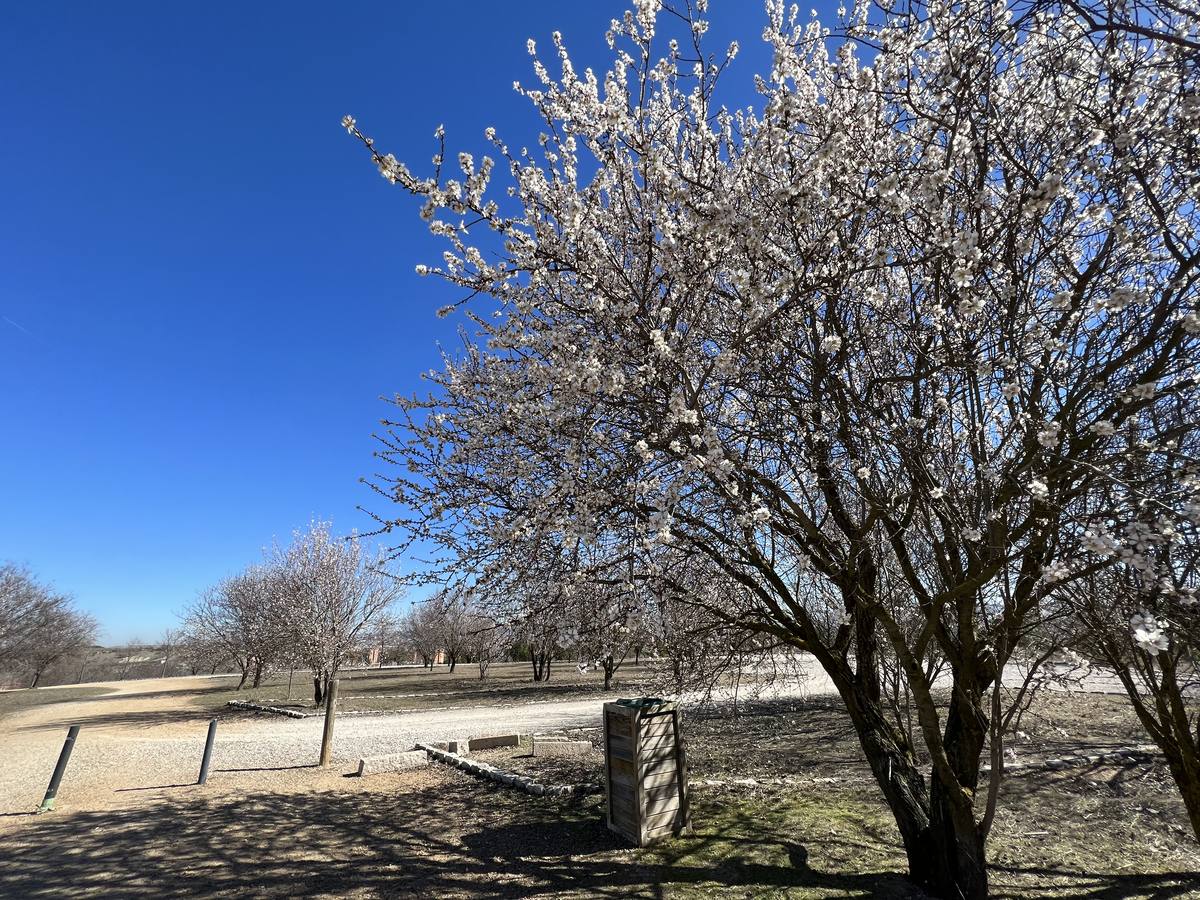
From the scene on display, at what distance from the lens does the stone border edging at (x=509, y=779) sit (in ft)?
26.1

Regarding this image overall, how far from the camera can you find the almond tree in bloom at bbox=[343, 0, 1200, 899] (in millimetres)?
3391

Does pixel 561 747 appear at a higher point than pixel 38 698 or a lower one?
higher

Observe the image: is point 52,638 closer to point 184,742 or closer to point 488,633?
point 184,742

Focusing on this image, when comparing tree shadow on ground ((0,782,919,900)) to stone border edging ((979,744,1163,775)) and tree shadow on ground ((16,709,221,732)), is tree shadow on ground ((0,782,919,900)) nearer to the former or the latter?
stone border edging ((979,744,1163,775))

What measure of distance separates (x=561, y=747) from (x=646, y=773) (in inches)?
236

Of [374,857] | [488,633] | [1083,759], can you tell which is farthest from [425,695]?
[1083,759]

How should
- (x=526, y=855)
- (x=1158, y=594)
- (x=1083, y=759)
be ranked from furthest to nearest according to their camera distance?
1. (x=1083, y=759)
2. (x=526, y=855)
3. (x=1158, y=594)

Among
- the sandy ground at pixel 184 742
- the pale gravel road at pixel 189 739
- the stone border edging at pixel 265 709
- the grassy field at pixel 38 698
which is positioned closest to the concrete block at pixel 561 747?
the pale gravel road at pixel 189 739

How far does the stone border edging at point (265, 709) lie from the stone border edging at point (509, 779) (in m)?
10.6

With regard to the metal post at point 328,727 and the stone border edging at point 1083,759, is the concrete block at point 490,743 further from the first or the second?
the stone border edging at point 1083,759

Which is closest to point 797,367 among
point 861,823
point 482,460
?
point 482,460

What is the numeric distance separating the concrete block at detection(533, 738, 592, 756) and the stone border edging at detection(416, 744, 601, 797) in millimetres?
1330

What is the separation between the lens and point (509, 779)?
28.2ft

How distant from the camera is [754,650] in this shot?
6.41 metres
